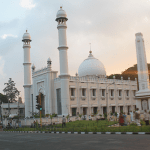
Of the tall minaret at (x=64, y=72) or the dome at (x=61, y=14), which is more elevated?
the dome at (x=61, y=14)

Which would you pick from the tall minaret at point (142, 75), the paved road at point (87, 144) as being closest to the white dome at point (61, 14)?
the tall minaret at point (142, 75)

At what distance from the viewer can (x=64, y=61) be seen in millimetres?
38031

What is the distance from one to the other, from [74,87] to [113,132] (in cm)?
2586

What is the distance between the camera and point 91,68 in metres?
50.1

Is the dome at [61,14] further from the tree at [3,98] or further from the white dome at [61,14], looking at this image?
the tree at [3,98]

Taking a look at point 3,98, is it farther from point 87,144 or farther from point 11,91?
point 87,144

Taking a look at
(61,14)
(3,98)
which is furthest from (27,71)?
(3,98)

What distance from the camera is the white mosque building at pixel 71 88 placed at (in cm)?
3831

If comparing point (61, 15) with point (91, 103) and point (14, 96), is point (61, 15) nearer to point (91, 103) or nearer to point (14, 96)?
point (91, 103)


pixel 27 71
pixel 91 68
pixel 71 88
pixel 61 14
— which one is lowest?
pixel 71 88

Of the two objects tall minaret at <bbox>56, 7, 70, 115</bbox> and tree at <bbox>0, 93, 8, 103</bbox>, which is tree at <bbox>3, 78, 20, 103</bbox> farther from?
tall minaret at <bbox>56, 7, 70, 115</bbox>

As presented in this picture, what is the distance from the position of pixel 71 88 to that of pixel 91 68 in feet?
35.1

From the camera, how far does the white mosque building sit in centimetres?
3831

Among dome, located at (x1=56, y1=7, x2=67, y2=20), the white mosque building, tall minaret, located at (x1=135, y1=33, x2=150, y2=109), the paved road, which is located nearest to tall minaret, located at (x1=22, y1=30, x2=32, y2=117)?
the white mosque building
